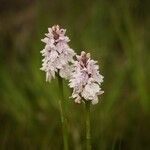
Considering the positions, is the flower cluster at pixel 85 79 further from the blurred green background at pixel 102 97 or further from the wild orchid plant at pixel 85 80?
the blurred green background at pixel 102 97

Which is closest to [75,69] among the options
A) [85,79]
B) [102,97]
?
[85,79]

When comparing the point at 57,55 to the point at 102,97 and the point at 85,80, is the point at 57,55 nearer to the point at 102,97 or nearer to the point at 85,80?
the point at 85,80

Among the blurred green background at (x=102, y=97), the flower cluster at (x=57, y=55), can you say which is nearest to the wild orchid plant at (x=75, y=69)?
the flower cluster at (x=57, y=55)

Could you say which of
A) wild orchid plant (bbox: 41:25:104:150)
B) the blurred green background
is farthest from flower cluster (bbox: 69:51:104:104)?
the blurred green background
